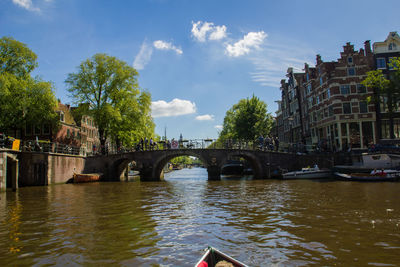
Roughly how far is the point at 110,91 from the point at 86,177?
35.5 ft

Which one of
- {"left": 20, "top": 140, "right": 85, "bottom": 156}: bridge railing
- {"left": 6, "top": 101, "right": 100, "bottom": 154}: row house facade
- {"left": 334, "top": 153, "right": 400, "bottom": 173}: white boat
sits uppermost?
{"left": 6, "top": 101, "right": 100, "bottom": 154}: row house facade

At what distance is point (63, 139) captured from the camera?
40.7m

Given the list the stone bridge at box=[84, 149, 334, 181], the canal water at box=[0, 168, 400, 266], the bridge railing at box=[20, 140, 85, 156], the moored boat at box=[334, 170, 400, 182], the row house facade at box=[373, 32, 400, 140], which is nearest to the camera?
the canal water at box=[0, 168, 400, 266]

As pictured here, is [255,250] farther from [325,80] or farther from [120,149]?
[325,80]

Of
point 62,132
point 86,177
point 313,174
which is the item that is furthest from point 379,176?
point 62,132

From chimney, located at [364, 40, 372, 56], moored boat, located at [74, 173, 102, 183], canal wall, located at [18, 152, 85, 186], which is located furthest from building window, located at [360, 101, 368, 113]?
canal wall, located at [18, 152, 85, 186]

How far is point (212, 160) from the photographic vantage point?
110 feet

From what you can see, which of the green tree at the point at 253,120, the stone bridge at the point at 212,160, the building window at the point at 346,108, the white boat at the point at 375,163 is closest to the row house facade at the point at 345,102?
the building window at the point at 346,108

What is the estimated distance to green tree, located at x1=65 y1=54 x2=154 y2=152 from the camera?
3525cm

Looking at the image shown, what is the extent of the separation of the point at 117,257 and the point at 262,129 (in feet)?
137

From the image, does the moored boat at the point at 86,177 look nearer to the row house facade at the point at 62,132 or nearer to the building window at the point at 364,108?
the row house facade at the point at 62,132

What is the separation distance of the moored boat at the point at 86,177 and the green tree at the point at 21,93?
24.1 ft

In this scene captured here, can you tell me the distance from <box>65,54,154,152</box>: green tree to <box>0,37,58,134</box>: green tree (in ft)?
13.0

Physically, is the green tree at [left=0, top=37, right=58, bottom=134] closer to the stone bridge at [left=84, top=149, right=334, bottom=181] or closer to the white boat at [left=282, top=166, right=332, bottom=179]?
the stone bridge at [left=84, top=149, right=334, bottom=181]
